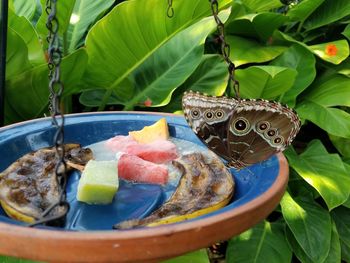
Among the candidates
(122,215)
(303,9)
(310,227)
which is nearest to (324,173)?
(310,227)

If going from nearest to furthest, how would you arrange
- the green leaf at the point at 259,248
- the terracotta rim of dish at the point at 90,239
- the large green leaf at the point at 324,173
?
the terracotta rim of dish at the point at 90,239, the large green leaf at the point at 324,173, the green leaf at the point at 259,248

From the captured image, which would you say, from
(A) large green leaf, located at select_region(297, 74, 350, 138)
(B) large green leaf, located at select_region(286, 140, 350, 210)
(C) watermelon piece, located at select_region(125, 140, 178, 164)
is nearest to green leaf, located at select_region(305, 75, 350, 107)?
(A) large green leaf, located at select_region(297, 74, 350, 138)

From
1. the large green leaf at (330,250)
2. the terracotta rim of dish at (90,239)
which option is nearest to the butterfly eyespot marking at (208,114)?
the terracotta rim of dish at (90,239)

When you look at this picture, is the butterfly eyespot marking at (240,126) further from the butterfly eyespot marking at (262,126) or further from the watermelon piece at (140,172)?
the watermelon piece at (140,172)

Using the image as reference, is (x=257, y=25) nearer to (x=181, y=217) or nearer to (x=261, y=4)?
(x=261, y=4)

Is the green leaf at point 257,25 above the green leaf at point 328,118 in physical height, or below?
above

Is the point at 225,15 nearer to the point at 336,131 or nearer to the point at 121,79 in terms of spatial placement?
the point at 121,79

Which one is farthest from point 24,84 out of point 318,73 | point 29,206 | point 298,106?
point 318,73
